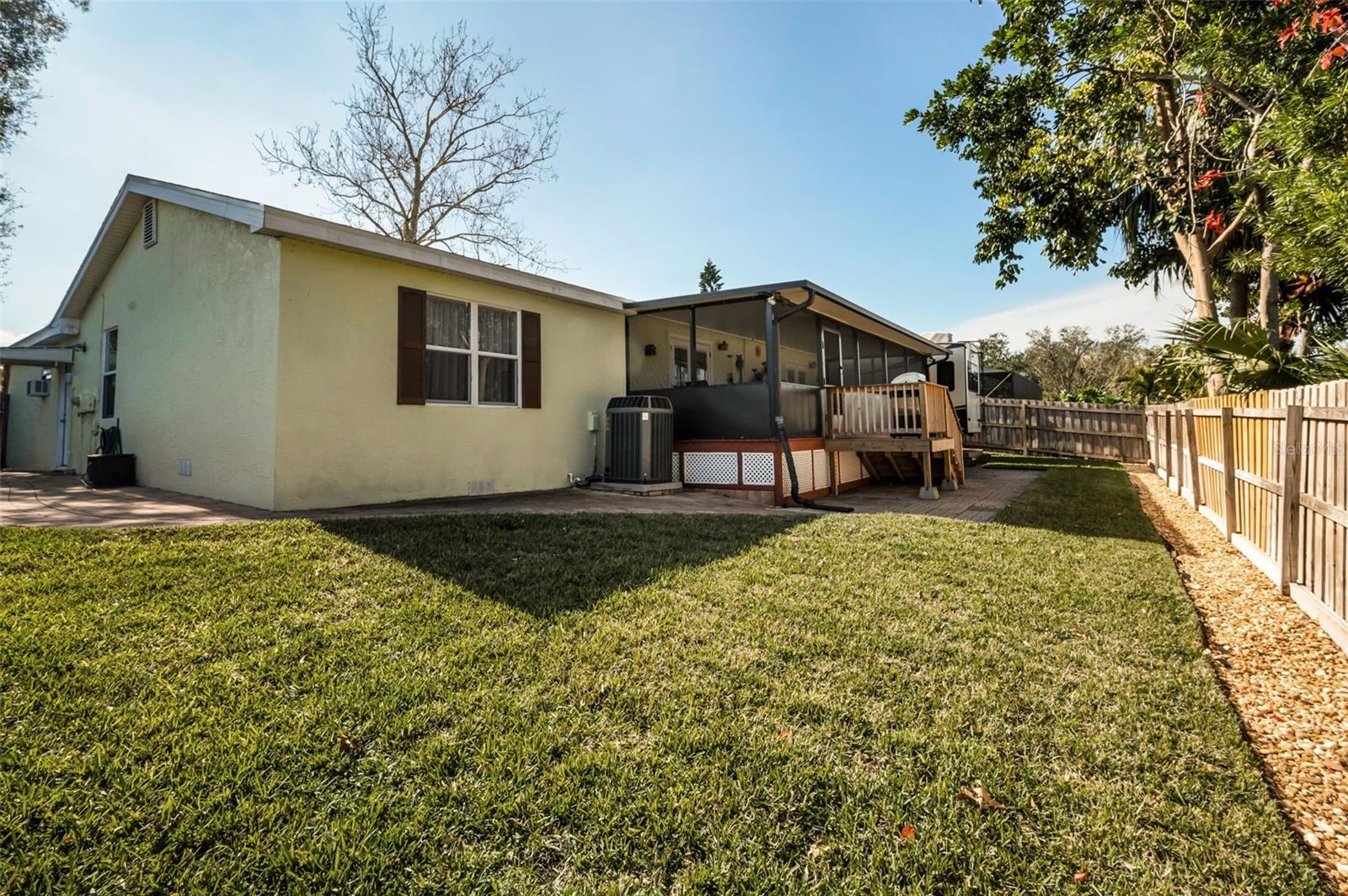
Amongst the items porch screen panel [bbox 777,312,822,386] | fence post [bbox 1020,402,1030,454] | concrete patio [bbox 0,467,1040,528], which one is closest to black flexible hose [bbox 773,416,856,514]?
concrete patio [bbox 0,467,1040,528]

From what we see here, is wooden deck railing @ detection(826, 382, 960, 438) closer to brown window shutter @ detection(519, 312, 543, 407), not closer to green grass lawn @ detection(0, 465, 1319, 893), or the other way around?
brown window shutter @ detection(519, 312, 543, 407)

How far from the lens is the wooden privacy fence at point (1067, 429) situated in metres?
15.7

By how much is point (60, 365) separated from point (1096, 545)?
1645 centimetres

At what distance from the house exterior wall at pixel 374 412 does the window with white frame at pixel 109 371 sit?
5.69 metres

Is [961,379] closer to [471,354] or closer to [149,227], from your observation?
[471,354]

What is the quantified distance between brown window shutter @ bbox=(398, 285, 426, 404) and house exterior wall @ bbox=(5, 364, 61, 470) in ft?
31.7

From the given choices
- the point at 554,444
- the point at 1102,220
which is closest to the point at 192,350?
the point at 554,444

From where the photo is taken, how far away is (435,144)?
16.9m

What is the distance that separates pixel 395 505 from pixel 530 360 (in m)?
2.59

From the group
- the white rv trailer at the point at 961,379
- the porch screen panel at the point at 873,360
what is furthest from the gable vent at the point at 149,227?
the white rv trailer at the point at 961,379

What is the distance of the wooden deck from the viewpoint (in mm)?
8695

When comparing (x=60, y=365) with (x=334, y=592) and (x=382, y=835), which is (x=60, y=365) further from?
(x=382, y=835)

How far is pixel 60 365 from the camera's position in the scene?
437 inches

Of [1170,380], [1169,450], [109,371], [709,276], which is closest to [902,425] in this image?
[1169,450]
